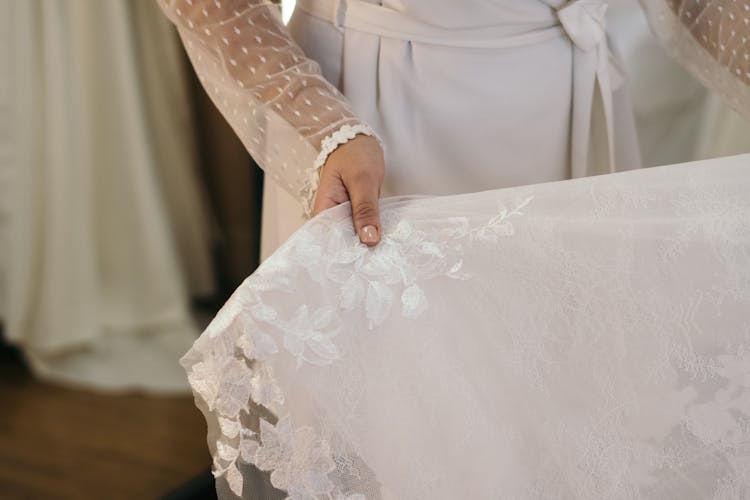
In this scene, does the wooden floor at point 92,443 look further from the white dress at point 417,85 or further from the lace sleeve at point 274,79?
the lace sleeve at point 274,79

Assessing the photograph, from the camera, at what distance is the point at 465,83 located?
1004 millimetres

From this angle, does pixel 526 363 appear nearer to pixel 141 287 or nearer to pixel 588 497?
pixel 588 497

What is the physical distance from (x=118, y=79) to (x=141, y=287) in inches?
20.7


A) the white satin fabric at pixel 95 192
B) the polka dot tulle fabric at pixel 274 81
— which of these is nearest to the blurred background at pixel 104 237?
the white satin fabric at pixel 95 192

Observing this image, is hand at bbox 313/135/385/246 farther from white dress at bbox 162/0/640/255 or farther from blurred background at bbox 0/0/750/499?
blurred background at bbox 0/0/750/499

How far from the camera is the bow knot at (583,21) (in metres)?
1.01

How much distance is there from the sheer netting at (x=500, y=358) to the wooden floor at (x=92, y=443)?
1122 millimetres

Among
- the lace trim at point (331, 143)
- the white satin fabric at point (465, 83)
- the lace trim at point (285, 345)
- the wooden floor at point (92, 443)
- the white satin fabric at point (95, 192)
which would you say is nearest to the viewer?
the lace trim at point (285, 345)

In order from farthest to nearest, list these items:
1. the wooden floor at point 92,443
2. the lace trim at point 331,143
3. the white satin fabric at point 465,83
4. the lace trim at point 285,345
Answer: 1. the wooden floor at point 92,443
2. the white satin fabric at point 465,83
3. the lace trim at point 331,143
4. the lace trim at point 285,345

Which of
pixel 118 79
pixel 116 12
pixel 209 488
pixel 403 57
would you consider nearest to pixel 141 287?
pixel 118 79

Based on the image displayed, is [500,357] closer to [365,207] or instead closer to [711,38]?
[365,207]

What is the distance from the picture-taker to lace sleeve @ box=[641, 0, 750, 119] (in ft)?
3.29

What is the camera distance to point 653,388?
79 cm

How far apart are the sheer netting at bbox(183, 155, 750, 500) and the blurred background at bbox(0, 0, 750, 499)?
114 cm
